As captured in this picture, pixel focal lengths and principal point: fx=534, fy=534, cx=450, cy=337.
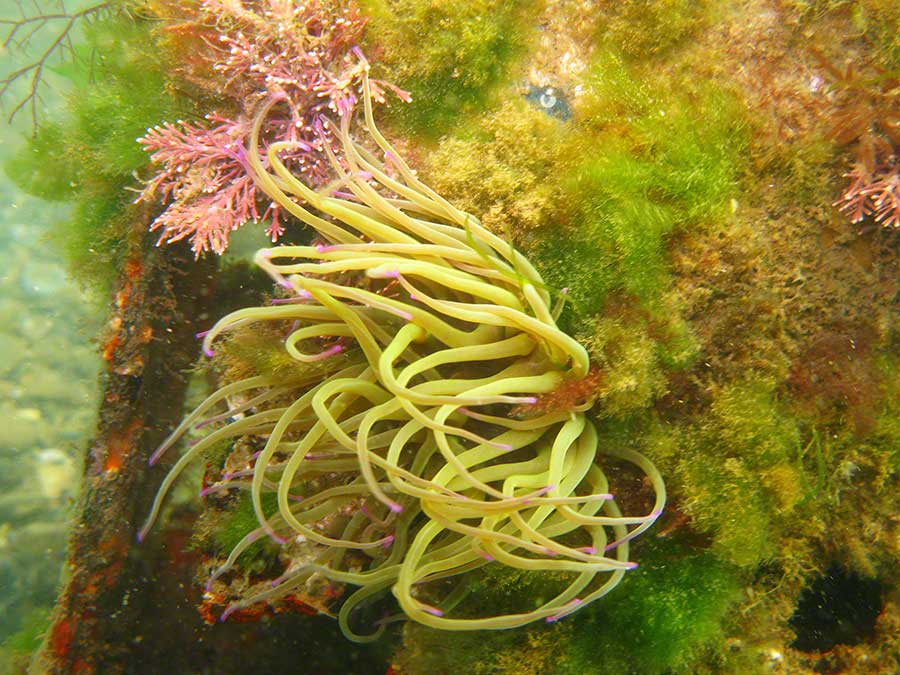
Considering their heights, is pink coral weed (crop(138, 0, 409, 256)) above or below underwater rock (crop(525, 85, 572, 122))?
above

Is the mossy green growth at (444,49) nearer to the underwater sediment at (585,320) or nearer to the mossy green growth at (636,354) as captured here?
the underwater sediment at (585,320)

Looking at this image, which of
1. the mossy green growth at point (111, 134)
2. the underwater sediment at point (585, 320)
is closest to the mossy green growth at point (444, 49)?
the underwater sediment at point (585, 320)

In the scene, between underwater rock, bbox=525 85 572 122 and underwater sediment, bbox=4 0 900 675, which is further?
underwater rock, bbox=525 85 572 122

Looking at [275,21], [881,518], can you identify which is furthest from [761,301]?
[275,21]

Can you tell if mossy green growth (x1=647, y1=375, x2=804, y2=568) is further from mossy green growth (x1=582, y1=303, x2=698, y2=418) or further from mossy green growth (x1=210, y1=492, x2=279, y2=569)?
mossy green growth (x1=210, y1=492, x2=279, y2=569)

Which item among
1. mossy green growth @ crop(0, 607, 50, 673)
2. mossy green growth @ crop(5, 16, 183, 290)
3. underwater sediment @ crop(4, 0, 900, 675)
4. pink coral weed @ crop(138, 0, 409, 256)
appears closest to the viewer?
underwater sediment @ crop(4, 0, 900, 675)

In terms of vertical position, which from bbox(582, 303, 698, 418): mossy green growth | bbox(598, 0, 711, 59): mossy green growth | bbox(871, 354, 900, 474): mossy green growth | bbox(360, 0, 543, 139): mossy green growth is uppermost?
bbox(360, 0, 543, 139): mossy green growth

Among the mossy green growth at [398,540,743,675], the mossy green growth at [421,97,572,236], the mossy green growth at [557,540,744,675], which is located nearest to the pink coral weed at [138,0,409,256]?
the mossy green growth at [421,97,572,236]

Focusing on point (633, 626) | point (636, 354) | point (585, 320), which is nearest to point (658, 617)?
point (633, 626)
